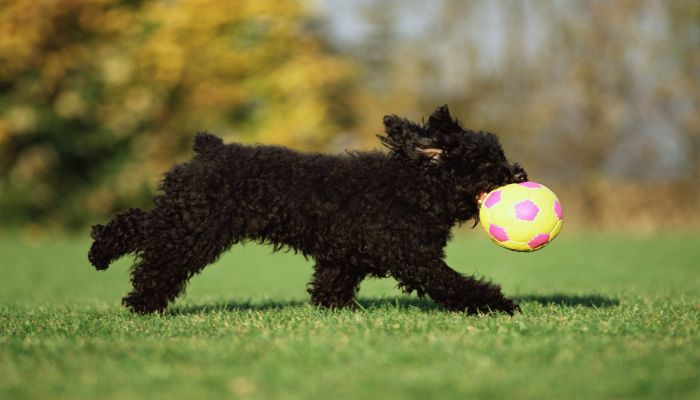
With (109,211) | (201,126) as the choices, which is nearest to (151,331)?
(109,211)

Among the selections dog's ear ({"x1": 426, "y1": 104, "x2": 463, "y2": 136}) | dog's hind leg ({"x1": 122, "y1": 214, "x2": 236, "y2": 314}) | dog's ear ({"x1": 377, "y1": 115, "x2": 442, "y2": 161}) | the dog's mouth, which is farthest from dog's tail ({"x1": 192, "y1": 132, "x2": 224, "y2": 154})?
the dog's mouth

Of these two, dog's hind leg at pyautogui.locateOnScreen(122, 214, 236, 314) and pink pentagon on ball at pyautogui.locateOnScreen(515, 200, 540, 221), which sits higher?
pink pentagon on ball at pyautogui.locateOnScreen(515, 200, 540, 221)

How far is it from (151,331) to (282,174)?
5.09ft

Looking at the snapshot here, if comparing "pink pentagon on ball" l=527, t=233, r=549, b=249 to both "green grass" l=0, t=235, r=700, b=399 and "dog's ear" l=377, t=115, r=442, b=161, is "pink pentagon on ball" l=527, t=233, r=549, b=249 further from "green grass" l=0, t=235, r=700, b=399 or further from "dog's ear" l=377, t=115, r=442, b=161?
"dog's ear" l=377, t=115, r=442, b=161

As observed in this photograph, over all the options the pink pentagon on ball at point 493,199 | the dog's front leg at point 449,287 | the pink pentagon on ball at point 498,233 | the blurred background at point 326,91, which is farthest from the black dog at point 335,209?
the blurred background at point 326,91

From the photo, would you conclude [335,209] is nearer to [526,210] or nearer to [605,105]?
[526,210]

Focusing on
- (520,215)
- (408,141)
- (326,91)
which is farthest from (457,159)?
(326,91)

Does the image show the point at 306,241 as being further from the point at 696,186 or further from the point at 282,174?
the point at 696,186

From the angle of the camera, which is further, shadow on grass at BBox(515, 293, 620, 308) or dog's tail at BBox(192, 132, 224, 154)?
shadow on grass at BBox(515, 293, 620, 308)

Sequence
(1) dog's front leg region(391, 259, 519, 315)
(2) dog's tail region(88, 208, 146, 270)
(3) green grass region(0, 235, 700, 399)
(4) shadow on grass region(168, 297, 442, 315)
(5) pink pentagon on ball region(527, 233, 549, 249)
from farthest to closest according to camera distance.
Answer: (4) shadow on grass region(168, 297, 442, 315) < (2) dog's tail region(88, 208, 146, 270) < (5) pink pentagon on ball region(527, 233, 549, 249) < (1) dog's front leg region(391, 259, 519, 315) < (3) green grass region(0, 235, 700, 399)

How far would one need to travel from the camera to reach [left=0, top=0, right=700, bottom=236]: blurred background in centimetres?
2733

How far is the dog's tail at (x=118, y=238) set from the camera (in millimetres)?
6469

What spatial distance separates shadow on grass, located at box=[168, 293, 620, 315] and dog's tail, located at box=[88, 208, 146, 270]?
66cm

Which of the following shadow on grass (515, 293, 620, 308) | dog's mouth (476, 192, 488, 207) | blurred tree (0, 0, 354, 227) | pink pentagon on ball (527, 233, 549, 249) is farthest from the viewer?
blurred tree (0, 0, 354, 227)
